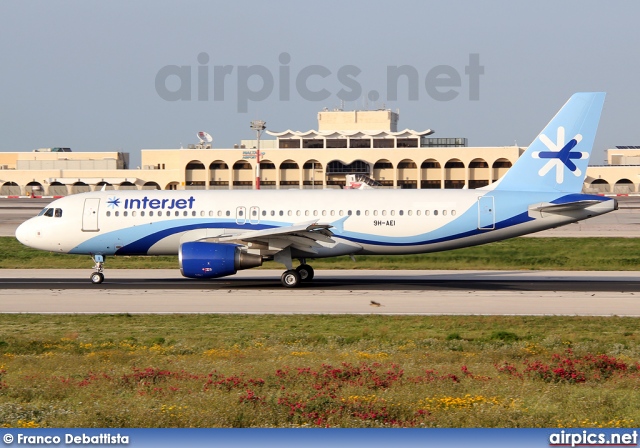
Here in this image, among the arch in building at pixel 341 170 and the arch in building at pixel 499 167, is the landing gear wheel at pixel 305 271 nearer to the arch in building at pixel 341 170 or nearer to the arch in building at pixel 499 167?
the arch in building at pixel 499 167

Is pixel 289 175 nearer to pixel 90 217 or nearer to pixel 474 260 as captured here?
pixel 474 260

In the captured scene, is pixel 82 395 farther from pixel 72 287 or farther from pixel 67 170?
pixel 67 170

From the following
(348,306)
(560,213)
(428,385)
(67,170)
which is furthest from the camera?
(67,170)

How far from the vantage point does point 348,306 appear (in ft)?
87.4

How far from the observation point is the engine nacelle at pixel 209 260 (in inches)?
1178

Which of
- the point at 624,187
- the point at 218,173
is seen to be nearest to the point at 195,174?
the point at 218,173

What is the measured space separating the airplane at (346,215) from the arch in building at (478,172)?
99.6m

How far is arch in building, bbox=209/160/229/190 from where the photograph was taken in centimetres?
13450

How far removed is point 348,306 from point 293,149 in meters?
111

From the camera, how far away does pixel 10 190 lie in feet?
449

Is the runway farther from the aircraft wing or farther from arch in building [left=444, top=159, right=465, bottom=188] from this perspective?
arch in building [left=444, top=159, right=465, bottom=188]

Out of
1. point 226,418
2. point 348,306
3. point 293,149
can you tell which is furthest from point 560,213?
point 293,149

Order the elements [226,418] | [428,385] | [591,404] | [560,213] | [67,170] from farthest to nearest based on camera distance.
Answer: [67,170]
[560,213]
[428,385]
[591,404]
[226,418]

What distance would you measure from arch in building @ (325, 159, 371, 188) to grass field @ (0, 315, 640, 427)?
370 ft
